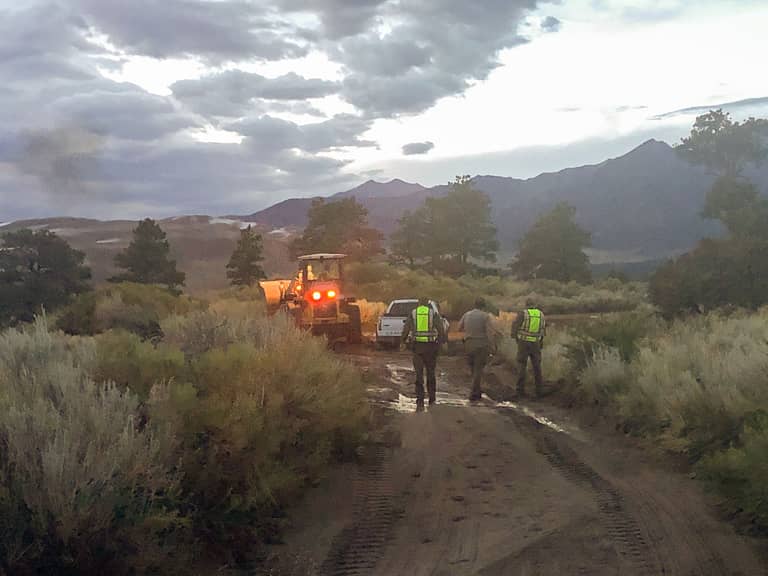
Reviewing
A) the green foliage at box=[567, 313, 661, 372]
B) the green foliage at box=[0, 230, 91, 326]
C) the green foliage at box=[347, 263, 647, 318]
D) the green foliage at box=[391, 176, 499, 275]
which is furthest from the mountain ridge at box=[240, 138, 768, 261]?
the green foliage at box=[567, 313, 661, 372]

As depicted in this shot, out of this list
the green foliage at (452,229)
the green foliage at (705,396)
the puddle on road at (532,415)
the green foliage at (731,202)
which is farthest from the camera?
the green foliage at (452,229)

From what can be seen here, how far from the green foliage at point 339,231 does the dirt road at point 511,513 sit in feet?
181

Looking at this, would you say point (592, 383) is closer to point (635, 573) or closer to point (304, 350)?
point (304, 350)

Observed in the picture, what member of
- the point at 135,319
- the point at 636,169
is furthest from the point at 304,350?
the point at 636,169

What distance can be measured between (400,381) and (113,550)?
1281 cm

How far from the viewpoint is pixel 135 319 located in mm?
22531

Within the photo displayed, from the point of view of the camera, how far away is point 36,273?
3491cm

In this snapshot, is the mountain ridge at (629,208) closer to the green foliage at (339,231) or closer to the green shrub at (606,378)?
the green foliage at (339,231)

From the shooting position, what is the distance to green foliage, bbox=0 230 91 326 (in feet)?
109

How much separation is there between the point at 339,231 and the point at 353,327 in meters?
41.5

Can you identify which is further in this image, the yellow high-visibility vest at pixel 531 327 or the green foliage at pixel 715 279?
the green foliage at pixel 715 279

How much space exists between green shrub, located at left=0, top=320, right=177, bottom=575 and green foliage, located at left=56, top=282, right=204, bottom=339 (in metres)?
14.1

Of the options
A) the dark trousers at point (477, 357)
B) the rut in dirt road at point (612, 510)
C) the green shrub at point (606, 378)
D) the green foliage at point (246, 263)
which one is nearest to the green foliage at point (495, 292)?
the green foliage at point (246, 263)

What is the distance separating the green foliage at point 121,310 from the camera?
22.4 metres
